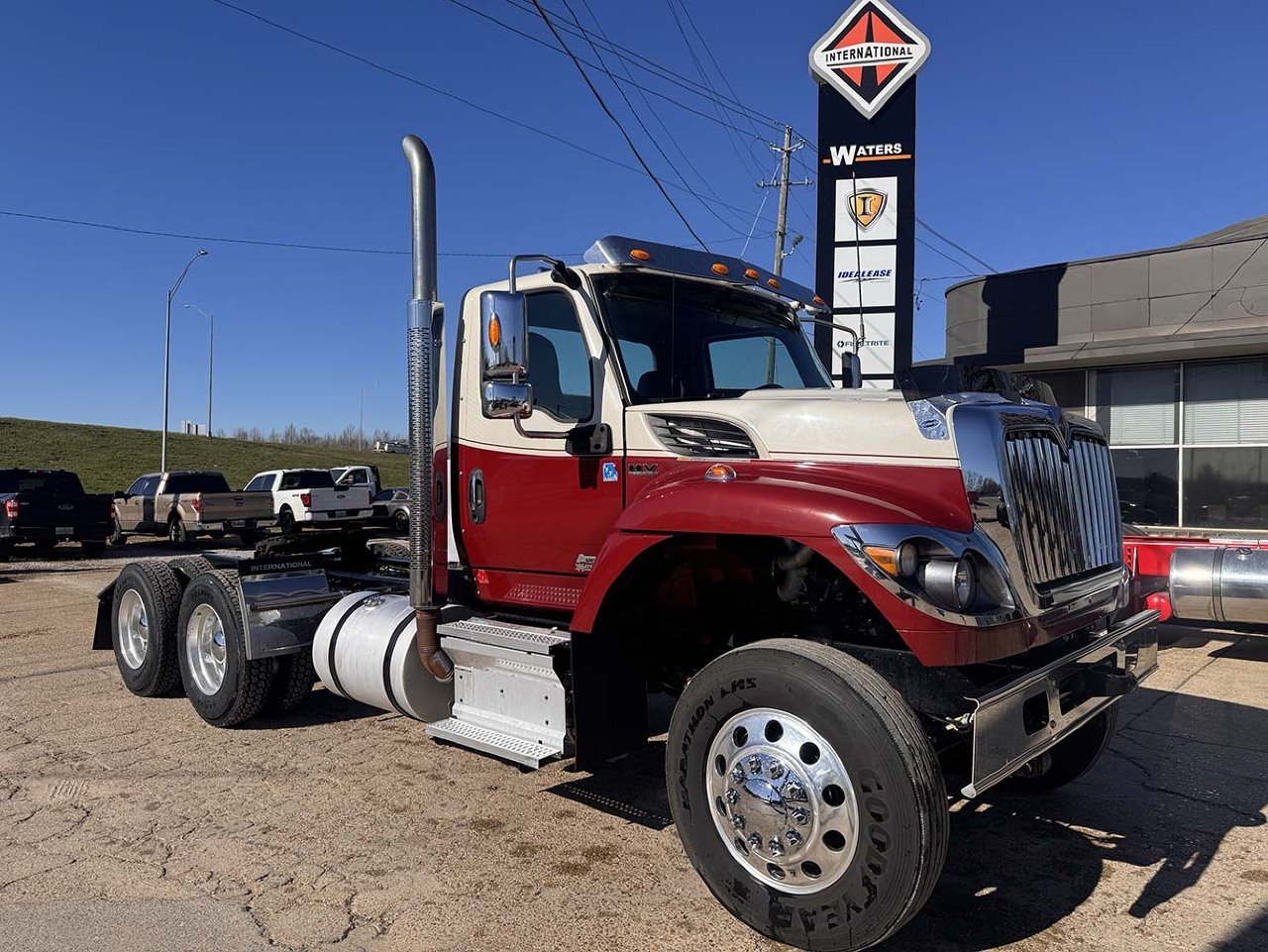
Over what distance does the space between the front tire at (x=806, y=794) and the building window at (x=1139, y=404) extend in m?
11.5

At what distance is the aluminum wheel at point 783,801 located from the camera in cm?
315

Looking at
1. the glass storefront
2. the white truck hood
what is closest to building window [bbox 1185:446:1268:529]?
the glass storefront

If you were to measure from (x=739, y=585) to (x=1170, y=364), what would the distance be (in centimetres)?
1124

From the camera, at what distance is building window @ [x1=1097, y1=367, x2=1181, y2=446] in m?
13.1

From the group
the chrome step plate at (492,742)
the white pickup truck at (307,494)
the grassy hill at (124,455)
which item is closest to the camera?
the chrome step plate at (492,742)

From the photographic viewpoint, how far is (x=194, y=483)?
79.0 ft

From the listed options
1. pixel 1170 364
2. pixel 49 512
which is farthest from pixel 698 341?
pixel 49 512

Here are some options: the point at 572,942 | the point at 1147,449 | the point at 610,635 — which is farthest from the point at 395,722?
the point at 1147,449

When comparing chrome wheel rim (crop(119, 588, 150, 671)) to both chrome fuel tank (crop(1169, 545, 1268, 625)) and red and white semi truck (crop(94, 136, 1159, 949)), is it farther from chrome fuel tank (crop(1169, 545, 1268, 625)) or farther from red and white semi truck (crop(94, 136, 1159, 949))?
chrome fuel tank (crop(1169, 545, 1268, 625))

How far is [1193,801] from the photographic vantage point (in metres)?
4.74

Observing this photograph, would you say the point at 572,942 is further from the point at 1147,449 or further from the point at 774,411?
the point at 1147,449

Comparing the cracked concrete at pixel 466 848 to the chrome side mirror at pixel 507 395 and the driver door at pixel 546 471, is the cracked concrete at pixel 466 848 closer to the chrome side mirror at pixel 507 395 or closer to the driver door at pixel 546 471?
the driver door at pixel 546 471

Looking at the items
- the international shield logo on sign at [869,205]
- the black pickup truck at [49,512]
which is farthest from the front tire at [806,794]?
the black pickup truck at [49,512]

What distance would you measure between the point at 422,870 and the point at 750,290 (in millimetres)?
3129
